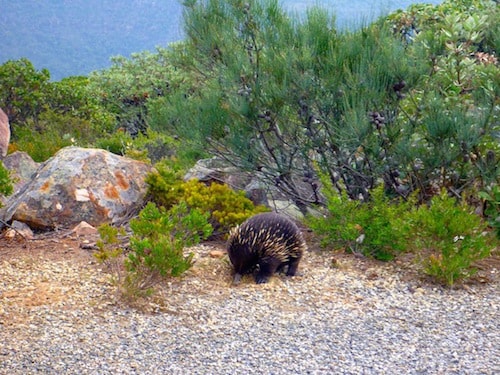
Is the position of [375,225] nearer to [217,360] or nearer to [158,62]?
[217,360]

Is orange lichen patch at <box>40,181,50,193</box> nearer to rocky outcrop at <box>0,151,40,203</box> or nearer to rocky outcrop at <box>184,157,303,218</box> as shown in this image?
rocky outcrop at <box>184,157,303,218</box>

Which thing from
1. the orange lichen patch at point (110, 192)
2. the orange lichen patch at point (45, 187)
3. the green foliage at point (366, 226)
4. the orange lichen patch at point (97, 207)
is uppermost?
the orange lichen patch at point (45, 187)

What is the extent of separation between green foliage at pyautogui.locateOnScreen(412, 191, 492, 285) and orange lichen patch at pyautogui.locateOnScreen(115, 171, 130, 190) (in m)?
3.39

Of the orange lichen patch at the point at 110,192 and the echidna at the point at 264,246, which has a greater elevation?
the orange lichen patch at the point at 110,192

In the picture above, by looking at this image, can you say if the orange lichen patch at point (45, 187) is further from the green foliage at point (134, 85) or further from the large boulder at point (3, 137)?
the green foliage at point (134, 85)

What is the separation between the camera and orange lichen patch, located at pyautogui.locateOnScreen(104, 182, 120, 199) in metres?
8.34

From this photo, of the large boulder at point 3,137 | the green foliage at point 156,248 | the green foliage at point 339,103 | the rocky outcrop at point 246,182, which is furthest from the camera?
the large boulder at point 3,137

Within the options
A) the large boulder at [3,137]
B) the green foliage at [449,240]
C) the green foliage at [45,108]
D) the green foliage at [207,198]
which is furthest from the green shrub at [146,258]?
the green foliage at [45,108]

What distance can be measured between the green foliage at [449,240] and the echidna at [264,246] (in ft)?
3.66

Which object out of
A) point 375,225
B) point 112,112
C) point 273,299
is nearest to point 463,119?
point 375,225

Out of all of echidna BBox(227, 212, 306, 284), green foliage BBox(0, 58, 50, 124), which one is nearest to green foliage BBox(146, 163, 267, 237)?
echidna BBox(227, 212, 306, 284)

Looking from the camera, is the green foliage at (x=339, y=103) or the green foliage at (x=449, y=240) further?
the green foliage at (x=339, y=103)

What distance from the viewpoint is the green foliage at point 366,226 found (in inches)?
275

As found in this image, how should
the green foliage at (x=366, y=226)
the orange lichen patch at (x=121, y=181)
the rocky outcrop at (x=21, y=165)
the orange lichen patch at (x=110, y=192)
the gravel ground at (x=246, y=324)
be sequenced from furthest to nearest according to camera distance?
the rocky outcrop at (x=21, y=165) → the orange lichen patch at (x=121, y=181) → the orange lichen patch at (x=110, y=192) → the green foliage at (x=366, y=226) → the gravel ground at (x=246, y=324)
